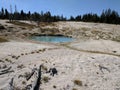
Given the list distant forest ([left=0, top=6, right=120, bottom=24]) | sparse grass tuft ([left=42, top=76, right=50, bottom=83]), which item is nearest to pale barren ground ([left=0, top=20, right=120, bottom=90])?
sparse grass tuft ([left=42, top=76, right=50, bottom=83])

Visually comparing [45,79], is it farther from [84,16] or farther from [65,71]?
[84,16]

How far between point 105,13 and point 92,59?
126 meters

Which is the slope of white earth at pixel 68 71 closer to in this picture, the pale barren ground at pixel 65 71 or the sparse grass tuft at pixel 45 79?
the pale barren ground at pixel 65 71

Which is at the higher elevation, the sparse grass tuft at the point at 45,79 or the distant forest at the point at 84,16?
the distant forest at the point at 84,16

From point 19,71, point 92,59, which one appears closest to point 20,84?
point 19,71

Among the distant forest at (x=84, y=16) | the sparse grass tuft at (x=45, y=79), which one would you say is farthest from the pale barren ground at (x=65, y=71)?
the distant forest at (x=84, y=16)

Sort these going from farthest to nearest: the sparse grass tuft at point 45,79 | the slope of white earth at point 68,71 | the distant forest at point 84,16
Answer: the distant forest at point 84,16
the sparse grass tuft at point 45,79
the slope of white earth at point 68,71

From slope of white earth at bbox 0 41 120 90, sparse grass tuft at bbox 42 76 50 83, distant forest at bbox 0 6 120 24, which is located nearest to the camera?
slope of white earth at bbox 0 41 120 90

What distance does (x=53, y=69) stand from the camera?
22.0 m

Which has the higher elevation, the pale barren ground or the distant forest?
the distant forest

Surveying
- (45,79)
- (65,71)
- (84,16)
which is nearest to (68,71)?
(65,71)

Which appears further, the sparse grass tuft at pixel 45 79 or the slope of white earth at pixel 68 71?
the sparse grass tuft at pixel 45 79

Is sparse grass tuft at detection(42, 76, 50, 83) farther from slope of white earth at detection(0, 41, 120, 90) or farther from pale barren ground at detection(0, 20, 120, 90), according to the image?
slope of white earth at detection(0, 41, 120, 90)

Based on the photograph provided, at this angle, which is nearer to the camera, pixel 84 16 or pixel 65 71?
pixel 65 71
